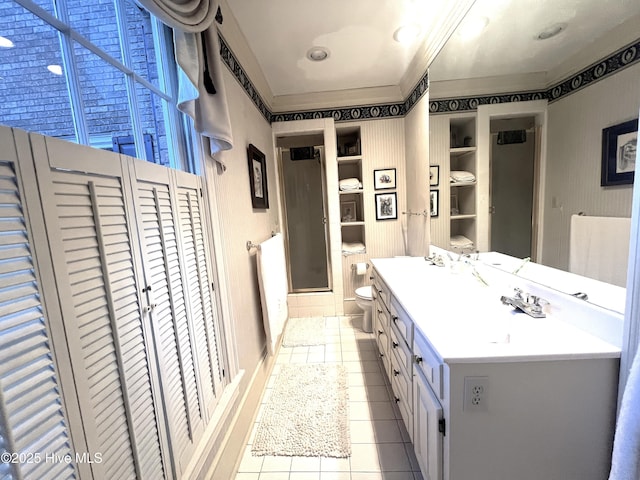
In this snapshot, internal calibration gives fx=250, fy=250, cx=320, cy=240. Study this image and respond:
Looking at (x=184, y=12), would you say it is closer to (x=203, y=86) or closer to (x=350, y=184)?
(x=203, y=86)

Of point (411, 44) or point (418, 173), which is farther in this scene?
point (418, 173)

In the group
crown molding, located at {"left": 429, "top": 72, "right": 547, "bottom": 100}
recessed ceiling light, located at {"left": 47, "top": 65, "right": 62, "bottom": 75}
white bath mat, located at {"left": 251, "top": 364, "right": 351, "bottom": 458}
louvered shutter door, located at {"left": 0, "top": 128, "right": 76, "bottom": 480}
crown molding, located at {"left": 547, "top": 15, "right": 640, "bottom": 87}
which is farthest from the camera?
white bath mat, located at {"left": 251, "top": 364, "right": 351, "bottom": 458}

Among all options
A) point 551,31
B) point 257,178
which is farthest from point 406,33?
point 257,178

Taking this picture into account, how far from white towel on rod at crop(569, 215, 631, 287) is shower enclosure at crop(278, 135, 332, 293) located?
2.29m

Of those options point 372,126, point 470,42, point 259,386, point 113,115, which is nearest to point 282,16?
point 470,42

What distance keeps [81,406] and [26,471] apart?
0.12m

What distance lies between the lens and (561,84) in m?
1.05

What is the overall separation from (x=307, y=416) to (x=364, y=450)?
1.32ft

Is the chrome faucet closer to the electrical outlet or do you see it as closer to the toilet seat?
the electrical outlet

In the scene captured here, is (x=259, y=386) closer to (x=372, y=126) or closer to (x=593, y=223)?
(x=593, y=223)

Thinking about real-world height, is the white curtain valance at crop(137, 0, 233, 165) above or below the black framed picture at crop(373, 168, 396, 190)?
above

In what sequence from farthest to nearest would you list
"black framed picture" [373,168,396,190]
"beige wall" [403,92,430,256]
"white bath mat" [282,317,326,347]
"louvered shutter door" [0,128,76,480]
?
"black framed picture" [373,168,396,190] → "white bath mat" [282,317,326,347] → "beige wall" [403,92,430,256] → "louvered shutter door" [0,128,76,480]

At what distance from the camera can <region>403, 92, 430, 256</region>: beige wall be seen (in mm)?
2115

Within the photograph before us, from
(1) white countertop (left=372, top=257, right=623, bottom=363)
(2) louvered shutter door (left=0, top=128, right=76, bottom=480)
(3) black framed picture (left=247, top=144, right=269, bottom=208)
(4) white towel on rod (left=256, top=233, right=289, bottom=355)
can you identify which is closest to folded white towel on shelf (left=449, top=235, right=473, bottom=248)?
(1) white countertop (left=372, top=257, right=623, bottom=363)
